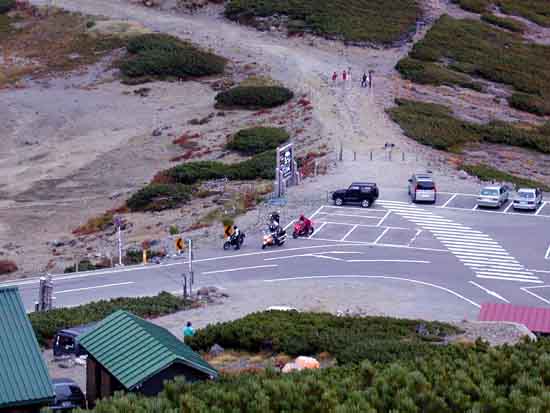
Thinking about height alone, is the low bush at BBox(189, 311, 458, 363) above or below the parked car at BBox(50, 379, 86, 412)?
below

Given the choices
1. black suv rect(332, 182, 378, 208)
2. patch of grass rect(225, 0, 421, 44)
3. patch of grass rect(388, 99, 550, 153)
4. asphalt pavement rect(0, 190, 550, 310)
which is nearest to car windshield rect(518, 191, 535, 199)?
asphalt pavement rect(0, 190, 550, 310)

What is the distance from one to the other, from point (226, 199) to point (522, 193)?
50.2 ft

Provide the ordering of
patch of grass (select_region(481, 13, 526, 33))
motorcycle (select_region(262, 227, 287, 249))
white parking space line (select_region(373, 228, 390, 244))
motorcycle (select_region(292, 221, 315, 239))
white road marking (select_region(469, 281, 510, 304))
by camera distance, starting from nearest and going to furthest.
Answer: white road marking (select_region(469, 281, 510, 304)) → motorcycle (select_region(262, 227, 287, 249)) → white parking space line (select_region(373, 228, 390, 244)) → motorcycle (select_region(292, 221, 315, 239)) → patch of grass (select_region(481, 13, 526, 33))

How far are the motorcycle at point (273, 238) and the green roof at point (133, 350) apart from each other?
22.6 meters

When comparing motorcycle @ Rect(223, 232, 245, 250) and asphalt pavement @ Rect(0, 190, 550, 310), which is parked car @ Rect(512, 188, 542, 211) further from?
motorcycle @ Rect(223, 232, 245, 250)

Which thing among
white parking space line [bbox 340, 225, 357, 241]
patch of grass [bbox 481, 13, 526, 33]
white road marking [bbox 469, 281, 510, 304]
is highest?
patch of grass [bbox 481, 13, 526, 33]

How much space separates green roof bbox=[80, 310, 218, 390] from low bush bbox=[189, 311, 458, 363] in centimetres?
557

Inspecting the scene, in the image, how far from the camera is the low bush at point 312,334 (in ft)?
99.9

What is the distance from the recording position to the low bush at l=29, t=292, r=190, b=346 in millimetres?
33531

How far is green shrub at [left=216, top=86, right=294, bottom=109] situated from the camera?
78.9 metres

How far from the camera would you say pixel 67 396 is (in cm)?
2502

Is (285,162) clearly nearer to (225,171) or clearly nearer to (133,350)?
(225,171)

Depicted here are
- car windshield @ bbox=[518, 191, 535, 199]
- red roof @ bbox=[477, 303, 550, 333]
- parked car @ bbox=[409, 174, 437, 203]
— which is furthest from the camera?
parked car @ bbox=[409, 174, 437, 203]

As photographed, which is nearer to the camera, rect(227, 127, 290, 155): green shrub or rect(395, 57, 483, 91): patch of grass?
rect(227, 127, 290, 155): green shrub
